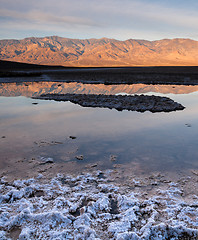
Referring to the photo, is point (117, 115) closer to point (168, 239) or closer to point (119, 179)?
point (119, 179)

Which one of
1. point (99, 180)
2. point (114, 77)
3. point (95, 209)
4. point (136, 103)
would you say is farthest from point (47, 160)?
point (114, 77)

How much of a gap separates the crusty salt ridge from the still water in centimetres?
99

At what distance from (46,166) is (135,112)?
7.91 m

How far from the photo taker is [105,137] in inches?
328

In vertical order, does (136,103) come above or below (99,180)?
above

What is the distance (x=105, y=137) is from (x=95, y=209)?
4.36 m

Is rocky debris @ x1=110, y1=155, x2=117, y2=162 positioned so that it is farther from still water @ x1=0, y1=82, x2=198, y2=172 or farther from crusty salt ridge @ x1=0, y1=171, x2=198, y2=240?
crusty salt ridge @ x1=0, y1=171, x2=198, y2=240

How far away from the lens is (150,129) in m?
9.30

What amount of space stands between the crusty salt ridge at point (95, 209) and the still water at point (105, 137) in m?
0.99

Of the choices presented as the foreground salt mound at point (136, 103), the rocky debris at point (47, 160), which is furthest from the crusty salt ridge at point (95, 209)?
the foreground salt mound at point (136, 103)

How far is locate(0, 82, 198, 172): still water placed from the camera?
6.38 meters

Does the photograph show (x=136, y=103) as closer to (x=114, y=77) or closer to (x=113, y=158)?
(x=113, y=158)

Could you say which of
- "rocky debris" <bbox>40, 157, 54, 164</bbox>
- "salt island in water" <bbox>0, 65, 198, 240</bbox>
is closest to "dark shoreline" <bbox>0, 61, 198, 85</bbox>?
"salt island in water" <bbox>0, 65, 198, 240</bbox>

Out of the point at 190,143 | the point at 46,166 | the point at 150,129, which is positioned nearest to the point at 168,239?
the point at 46,166
